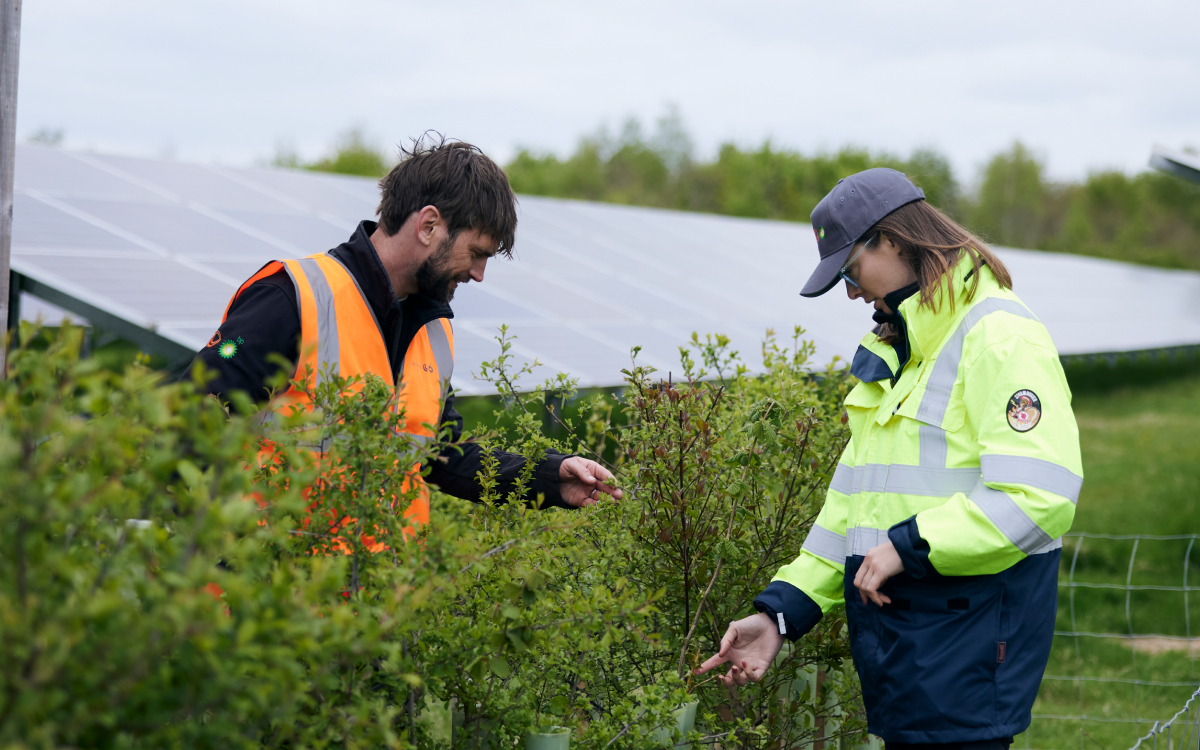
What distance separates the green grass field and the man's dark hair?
339 centimetres

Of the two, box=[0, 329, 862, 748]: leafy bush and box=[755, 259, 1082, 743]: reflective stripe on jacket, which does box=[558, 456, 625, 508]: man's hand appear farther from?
box=[755, 259, 1082, 743]: reflective stripe on jacket

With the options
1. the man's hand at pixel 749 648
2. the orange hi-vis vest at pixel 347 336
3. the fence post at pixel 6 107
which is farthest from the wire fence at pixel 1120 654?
the fence post at pixel 6 107

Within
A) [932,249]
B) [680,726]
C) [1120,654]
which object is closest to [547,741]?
[680,726]

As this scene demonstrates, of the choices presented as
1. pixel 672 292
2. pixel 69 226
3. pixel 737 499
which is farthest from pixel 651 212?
pixel 737 499

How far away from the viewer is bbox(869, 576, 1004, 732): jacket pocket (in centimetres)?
184

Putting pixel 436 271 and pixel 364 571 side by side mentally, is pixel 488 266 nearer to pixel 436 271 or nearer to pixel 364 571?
pixel 436 271

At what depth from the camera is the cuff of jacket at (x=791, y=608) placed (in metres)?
2.13

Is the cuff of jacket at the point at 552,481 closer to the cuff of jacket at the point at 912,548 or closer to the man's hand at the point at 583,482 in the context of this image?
the man's hand at the point at 583,482

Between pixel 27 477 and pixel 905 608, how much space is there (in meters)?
1.57

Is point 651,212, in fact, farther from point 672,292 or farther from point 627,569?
point 627,569

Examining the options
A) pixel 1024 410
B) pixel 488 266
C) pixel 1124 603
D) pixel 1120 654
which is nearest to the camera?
pixel 1024 410

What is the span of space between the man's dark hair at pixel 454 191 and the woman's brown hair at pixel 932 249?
917 millimetres

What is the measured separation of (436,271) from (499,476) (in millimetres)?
549

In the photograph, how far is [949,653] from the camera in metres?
1.85
